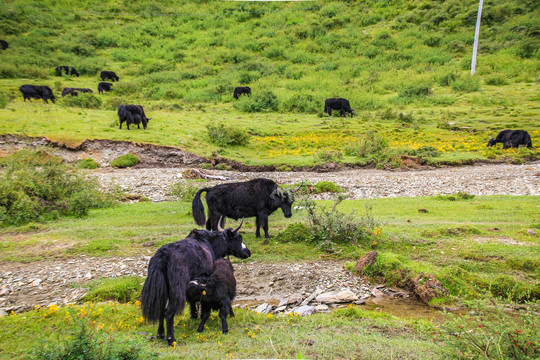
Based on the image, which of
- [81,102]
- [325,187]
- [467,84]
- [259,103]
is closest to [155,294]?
[325,187]

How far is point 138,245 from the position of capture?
976 cm

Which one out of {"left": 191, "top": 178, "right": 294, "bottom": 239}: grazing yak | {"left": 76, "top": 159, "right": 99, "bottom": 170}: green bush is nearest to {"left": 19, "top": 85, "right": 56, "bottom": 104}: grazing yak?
{"left": 76, "top": 159, "right": 99, "bottom": 170}: green bush

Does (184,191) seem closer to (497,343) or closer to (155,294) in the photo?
(155,294)

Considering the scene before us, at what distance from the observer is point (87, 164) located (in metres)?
18.0

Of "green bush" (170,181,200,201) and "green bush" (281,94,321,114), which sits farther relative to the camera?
"green bush" (281,94,321,114)

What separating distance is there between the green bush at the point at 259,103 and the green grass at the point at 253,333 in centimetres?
2898

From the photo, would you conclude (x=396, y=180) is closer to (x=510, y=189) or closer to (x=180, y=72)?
(x=510, y=189)

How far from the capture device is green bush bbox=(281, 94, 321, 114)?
1328 inches

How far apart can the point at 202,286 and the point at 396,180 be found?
14.1 m

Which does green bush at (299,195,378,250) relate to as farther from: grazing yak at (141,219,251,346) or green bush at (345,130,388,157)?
green bush at (345,130,388,157)

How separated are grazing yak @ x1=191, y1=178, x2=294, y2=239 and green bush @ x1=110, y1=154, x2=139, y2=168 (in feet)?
34.3

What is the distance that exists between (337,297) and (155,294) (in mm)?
3573

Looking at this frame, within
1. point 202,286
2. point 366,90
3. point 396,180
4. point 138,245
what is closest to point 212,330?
point 202,286

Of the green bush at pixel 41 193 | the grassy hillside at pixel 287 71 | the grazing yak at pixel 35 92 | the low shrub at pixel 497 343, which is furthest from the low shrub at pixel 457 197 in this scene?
the grazing yak at pixel 35 92
